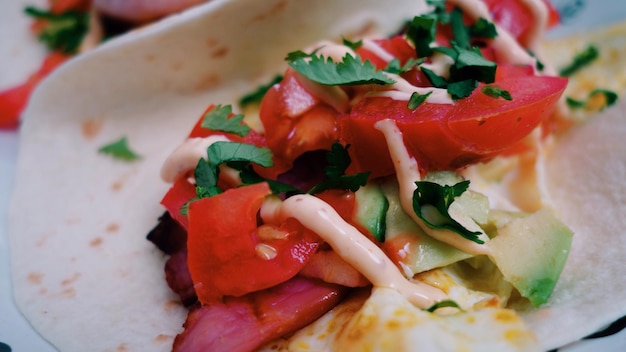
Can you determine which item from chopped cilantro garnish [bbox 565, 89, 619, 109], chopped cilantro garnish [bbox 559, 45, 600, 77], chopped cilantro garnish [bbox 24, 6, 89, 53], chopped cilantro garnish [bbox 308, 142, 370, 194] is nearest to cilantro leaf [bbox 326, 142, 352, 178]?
chopped cilantro garnish [bbox 308, 142, 370, 194]

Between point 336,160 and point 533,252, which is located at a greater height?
point 336,160

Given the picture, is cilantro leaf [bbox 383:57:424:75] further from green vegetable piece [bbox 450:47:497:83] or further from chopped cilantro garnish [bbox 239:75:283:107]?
chopped cilantro garnish [bbox 239:75:283:107]

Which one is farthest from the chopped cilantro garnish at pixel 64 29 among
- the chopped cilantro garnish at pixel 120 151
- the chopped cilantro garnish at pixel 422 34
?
the chopped cilantro garnish at pixel 422 34

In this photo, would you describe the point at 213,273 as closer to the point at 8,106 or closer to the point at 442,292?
the point at 442,292

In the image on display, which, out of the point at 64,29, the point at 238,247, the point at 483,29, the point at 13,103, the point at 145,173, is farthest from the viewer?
the point at 64,29

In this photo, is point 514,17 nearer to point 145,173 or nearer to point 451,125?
point 451,125

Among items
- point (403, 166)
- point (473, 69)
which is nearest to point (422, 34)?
point (473, 69)
